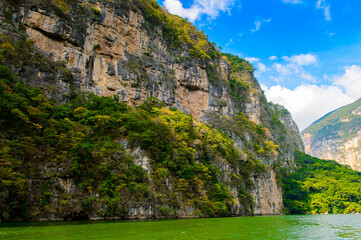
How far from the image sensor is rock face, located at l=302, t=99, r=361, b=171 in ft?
412

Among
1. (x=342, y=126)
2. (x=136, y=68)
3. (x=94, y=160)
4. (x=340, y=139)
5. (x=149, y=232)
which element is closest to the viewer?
(x=149, y=232)

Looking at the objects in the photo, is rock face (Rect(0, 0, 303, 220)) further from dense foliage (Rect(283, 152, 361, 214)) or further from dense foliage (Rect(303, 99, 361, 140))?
dense foliage (Rect(303, 99, 361, 140))

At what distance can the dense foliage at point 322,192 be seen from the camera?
178ft

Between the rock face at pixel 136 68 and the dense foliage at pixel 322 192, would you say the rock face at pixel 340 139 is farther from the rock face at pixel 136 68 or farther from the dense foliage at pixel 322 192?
the rock face at pixel 136 68

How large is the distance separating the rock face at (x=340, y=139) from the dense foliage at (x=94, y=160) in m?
112

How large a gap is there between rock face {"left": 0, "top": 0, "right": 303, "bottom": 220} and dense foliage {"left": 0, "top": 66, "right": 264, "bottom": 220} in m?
1.17

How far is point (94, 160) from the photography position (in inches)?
906

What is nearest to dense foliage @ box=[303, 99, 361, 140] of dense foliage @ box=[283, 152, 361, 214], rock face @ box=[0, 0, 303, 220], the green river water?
dense foliage @ box=[283, 152, 361, 214]

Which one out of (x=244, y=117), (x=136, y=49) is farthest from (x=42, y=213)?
(x=244, y=117)

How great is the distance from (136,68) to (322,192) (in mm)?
48316

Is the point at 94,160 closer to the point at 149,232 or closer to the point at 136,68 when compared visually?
the point at 149,232

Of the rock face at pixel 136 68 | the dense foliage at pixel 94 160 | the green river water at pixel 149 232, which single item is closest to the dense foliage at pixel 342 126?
the rock face at pixel 136 68

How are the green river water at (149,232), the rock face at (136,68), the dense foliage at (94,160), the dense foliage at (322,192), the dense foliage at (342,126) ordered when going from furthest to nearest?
the dense foliage at (342,126) → the dense foliage at (322,192) → the rock face at (136,68) → the dense foliage at (94,160) → the green river water at (149,232)

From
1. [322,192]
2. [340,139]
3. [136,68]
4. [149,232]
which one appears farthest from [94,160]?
[340,139]
